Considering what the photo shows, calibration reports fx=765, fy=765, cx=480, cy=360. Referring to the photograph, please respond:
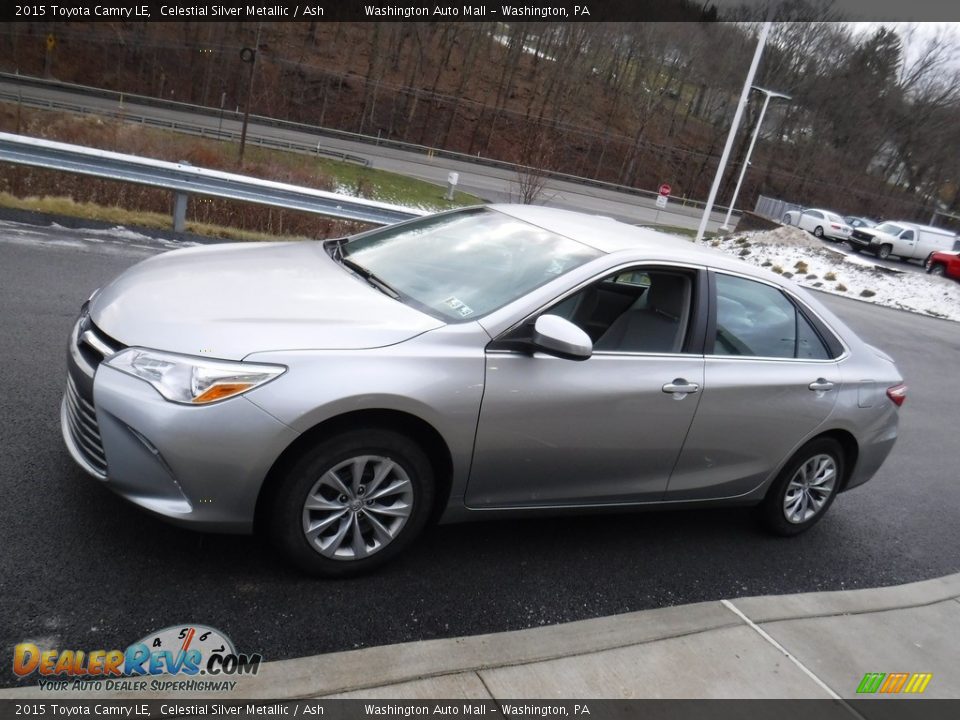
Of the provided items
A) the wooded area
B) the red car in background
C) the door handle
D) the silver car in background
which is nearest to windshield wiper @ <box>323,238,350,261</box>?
the door handle

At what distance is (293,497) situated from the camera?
3100 mm

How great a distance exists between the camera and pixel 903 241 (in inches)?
1374

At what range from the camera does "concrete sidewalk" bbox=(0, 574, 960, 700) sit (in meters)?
2.77

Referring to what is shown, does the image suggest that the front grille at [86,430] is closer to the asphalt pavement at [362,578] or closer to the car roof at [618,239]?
the asphalt pavement at [362,578]

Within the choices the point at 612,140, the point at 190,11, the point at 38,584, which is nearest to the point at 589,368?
the point at 38,584

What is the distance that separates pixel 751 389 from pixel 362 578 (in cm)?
231

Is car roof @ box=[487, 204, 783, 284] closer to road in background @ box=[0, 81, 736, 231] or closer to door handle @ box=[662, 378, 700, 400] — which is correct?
door handle @ box=[662, 378, 700, 400]

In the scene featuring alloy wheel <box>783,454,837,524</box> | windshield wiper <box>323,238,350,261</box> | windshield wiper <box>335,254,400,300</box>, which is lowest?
alloy wheel <box>783,454,837,524</box>

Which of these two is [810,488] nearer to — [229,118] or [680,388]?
[680,388]

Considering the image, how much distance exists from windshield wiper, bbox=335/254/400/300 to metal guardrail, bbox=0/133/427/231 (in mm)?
6898

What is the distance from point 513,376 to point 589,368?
17.3 inches
